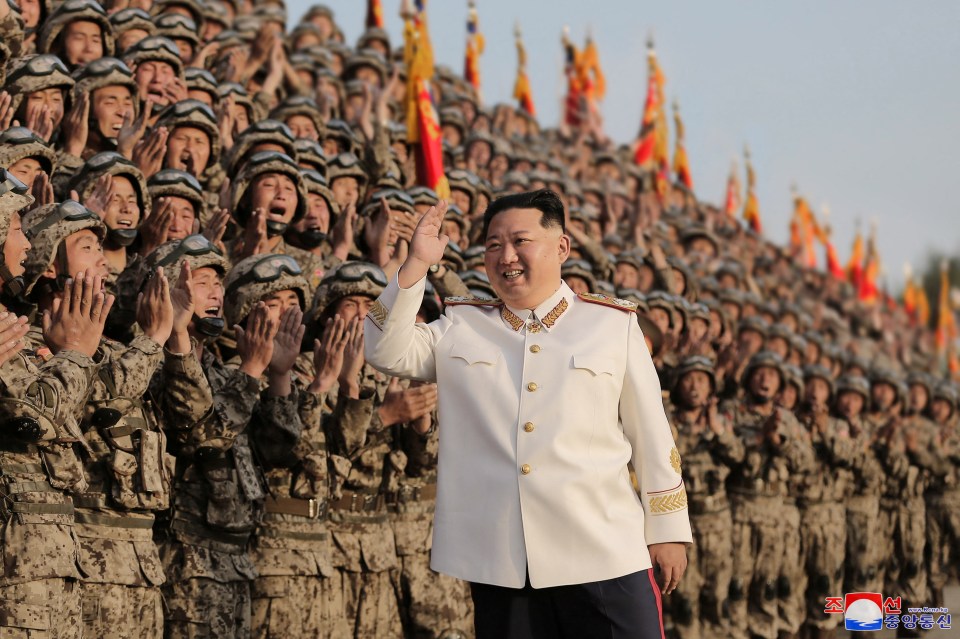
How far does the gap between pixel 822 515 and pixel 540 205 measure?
8.80 m

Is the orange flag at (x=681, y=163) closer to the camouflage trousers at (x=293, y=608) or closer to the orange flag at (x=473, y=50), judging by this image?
the orange flag at (x=473, y=50)

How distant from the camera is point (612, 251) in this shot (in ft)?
50.3

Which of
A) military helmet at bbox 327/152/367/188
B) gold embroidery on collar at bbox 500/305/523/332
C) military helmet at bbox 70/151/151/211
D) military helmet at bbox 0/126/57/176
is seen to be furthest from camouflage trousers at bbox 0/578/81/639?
military helmet at bbox 327/152/367/188

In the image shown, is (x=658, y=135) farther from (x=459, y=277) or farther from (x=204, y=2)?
(x=459, y=277)

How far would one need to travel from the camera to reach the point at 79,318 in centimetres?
511

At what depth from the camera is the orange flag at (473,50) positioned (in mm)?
25938

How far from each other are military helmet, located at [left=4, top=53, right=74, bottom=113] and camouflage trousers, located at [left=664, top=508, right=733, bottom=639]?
597 cm

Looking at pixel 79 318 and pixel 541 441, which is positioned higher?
pixel 79 318

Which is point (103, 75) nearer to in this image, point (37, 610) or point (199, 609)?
point (199, 609)

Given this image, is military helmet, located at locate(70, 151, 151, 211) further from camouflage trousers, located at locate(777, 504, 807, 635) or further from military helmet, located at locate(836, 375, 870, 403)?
military helmet, located at locate(836, 375, 870, 403)

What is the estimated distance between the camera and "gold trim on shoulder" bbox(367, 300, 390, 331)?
4.50 m

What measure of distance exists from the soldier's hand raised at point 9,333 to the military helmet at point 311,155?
5.16 meters

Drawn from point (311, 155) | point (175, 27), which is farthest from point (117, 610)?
point (175, 27)

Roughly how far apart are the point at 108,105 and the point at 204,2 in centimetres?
576
